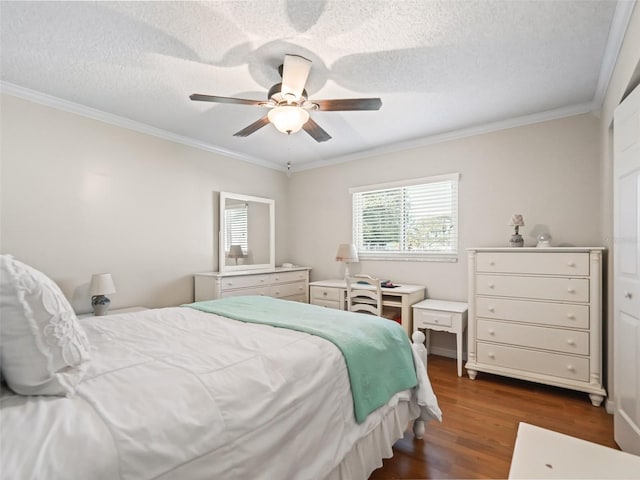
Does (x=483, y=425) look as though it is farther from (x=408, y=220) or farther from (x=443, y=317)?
(x=408, y=220)

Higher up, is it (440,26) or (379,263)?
(440,26)

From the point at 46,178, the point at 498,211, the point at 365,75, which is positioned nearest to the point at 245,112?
the point at 365,75

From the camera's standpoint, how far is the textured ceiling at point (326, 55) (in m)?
1.77

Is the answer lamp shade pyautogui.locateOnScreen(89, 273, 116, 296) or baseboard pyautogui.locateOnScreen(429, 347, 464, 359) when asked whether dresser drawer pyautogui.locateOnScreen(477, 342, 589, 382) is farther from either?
lamp shade pyautogui.locateOnScreen(89, 273, 116, 296)

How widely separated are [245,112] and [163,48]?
3.36ft

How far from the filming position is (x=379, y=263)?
4.20 metres

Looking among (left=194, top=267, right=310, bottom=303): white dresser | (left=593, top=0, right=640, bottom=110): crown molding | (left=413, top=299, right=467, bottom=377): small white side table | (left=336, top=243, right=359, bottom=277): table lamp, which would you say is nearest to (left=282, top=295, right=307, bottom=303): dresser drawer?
(left=194, top=267, right=310, bottom=303): white dresser

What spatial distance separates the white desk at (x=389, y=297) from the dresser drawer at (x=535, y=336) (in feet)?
2.29

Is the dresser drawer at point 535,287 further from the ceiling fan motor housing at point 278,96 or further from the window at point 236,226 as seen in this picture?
the window at point 236,226

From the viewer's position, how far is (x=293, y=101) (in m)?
2.19

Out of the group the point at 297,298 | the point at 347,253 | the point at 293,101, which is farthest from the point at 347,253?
the point at 293,101

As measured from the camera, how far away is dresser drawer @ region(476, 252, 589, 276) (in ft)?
8.51

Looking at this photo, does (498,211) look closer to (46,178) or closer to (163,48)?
(163,48)

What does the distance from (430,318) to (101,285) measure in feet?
10.4
